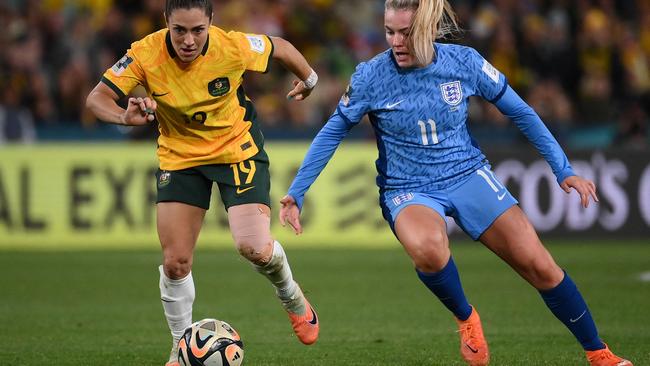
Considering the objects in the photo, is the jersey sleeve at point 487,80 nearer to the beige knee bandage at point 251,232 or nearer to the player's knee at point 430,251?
the player's knee at point 430,251

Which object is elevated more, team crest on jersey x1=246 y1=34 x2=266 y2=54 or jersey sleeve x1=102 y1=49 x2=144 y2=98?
team crest on jersey x1=246 y1=34 x2=266 y2=54

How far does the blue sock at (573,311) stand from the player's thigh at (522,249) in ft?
0.18

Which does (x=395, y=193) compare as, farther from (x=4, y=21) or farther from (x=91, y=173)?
(x=4, y=21)

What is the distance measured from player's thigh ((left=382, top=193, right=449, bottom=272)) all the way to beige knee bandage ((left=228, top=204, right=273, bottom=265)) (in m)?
0.84

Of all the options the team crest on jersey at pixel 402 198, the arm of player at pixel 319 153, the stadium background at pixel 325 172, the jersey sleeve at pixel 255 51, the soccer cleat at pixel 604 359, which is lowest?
the stadium background at pixel 325 172

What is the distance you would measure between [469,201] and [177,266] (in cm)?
177

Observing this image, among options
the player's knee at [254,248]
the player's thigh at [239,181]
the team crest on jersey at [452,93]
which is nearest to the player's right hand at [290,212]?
the player's knee at [254,248]

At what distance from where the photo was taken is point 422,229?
6367mm

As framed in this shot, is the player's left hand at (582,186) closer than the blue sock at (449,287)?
Yes

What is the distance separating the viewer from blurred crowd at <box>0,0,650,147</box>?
57.4ft

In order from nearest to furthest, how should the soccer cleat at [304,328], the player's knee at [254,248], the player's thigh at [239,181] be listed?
1. the player's knee at [254,248]
2. the player's thigh at [239,181]
3. the soccer cleat at [304,328]

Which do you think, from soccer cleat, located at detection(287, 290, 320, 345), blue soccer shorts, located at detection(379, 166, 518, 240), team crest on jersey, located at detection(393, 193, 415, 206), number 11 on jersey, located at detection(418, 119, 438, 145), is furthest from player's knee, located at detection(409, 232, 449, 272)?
soccer cleat, located at detection(287, 290, 320, 345)

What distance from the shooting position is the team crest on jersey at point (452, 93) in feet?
21.6

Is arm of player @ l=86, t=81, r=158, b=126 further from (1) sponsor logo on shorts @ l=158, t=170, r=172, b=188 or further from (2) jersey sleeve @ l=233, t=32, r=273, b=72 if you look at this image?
(2) jersey sleeve @ l=233, t=32, r=273, b=72
